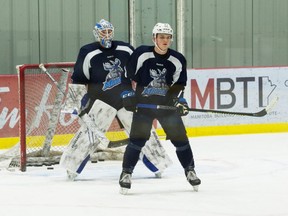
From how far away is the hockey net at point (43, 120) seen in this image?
8.26 metres

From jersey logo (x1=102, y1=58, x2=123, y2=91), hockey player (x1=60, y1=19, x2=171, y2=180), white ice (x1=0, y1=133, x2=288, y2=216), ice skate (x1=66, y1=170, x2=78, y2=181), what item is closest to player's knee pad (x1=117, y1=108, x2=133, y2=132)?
hockey player (x1=60, y1=19, x2=171, y2=180)

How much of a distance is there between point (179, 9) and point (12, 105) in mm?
2966

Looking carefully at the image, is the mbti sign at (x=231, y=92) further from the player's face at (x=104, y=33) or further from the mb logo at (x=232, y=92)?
the player's face at (x=104, y=33)

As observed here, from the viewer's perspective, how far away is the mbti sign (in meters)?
11.2

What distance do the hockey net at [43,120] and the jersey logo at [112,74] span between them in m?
0.92

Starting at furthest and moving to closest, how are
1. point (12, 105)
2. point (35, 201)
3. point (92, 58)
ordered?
point (12, 105), point (92, 58), point (35, 201)

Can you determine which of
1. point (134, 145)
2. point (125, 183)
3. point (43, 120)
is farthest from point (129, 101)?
point (43, 120)

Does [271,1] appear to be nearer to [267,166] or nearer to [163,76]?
[267,166]

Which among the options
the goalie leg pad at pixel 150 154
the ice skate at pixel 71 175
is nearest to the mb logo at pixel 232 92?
the goalie leg pad at pixel 150 154

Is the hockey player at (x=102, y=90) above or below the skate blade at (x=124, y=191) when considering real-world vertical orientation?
above

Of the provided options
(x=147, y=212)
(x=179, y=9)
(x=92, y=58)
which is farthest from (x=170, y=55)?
(x=179, y=9)

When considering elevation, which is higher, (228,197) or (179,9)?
(179,9)

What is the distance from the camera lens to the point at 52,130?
8422 mm

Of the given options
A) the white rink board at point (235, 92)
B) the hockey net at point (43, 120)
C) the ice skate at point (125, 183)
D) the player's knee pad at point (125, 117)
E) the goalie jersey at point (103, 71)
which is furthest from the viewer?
the white rink board at point (235, 92)
